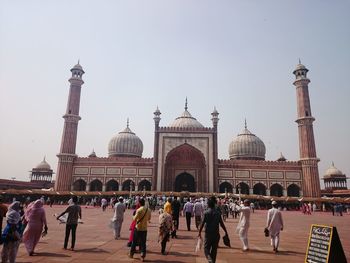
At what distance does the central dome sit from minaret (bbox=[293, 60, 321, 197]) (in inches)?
508

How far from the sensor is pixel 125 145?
4303 cm

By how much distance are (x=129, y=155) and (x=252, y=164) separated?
17232mm

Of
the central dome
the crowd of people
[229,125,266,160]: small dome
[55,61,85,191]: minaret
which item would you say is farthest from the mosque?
the crowd of people

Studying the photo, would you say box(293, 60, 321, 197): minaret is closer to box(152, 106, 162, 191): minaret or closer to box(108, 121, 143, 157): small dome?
box(152, 106, 162, 191): minaret

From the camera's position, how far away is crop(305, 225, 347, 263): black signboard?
430 centimetres

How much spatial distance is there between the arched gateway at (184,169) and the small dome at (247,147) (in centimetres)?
985

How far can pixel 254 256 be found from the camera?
6.24m

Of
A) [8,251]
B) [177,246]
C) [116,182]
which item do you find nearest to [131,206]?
[116,182]

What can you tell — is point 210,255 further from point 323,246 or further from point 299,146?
point 299,146

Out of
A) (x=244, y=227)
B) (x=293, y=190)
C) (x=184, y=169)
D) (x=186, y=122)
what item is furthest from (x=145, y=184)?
(x=244, y=227)

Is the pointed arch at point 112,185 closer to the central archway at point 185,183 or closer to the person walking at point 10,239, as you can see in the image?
the central archway at point 185,183

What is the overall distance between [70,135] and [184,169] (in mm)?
14490

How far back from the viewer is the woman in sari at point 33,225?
6039 mm

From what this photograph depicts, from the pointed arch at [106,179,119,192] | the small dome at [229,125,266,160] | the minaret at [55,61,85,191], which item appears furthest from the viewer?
the small dome at [229,125,266,160]
